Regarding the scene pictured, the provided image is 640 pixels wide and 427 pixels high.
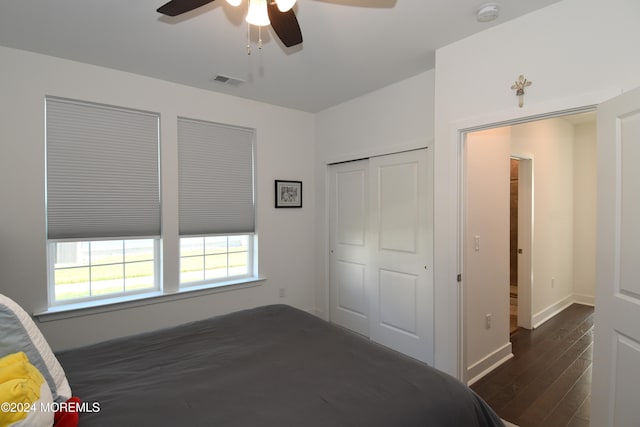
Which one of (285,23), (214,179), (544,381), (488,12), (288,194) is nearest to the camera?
(285,23)

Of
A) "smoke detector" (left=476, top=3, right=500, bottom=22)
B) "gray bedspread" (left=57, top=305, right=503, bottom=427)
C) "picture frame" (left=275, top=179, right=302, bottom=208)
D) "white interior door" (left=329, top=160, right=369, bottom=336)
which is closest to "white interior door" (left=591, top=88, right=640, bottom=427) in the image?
"gray bedspread" (left=57, top=305, right=503, bottom=427)

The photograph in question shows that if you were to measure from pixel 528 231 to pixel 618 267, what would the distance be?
2548 mm

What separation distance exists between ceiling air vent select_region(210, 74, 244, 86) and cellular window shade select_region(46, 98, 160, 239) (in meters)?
0.72

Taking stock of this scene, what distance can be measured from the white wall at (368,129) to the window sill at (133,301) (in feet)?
3.45

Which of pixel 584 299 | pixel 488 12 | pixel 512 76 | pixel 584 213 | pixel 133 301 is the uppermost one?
pixel 488 12

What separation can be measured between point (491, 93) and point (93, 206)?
11.2ft

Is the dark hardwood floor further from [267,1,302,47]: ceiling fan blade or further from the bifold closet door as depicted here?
[267,1,302,47]: ceiling fan blade

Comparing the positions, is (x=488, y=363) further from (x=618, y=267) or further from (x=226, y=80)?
(x=226, y=80)

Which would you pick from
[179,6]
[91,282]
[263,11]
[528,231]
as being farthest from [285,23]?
[528,231]

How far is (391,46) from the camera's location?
8.32 ft

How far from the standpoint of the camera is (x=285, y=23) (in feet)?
5.41

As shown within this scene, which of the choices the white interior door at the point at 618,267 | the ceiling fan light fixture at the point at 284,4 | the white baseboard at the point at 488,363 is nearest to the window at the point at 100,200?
the ceiling fan light fixture at the point at 284,4

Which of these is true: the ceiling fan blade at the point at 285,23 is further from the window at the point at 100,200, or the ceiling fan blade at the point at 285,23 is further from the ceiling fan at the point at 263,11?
the window at the point at 100,200

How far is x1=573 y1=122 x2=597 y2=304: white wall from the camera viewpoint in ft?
15.6
